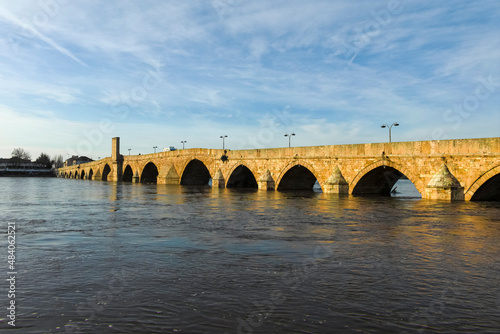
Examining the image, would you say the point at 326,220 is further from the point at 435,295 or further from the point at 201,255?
the point at 435,295

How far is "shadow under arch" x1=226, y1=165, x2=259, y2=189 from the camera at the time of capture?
50.5 metres

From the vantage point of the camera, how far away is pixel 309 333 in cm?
553

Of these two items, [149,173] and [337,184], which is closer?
[337,184]

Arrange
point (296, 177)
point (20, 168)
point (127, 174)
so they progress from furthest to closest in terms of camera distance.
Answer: point (20, 168), point (127, 174), point (296, 177)

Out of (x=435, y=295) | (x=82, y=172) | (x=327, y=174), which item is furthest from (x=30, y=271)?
(x=82, y=172)

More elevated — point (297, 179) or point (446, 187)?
point (297, 179)

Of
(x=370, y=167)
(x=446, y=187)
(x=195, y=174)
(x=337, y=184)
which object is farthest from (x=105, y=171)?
(x=446, y=187)

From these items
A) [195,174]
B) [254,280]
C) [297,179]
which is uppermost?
[195,174]

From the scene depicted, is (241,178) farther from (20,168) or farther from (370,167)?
(20,168)

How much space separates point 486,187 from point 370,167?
8267mm

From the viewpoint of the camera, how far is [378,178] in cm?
3572

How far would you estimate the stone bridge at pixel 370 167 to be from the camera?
87.2 ft

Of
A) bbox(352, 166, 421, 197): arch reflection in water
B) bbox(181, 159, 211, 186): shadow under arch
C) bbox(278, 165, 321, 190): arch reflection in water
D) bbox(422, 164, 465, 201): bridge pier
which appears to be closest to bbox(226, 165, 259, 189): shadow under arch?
bbox(278, 165, 321, 190): arch reflection in water

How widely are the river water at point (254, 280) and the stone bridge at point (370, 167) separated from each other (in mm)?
12767
